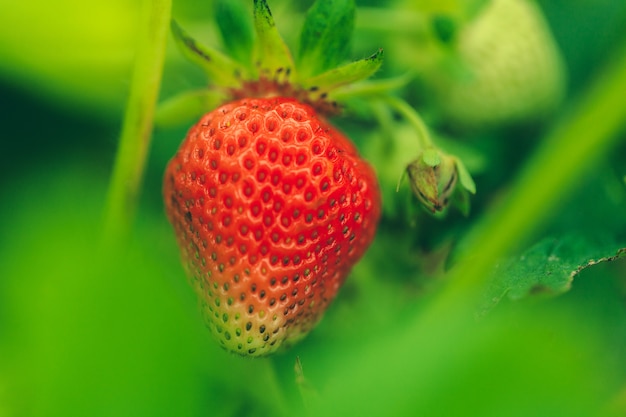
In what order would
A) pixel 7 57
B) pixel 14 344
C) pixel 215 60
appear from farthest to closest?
pixel 7 57, pixel 215 60, pixel 14 344

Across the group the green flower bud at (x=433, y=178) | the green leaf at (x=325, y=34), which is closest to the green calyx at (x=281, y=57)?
the green leaf at (x=325, y=34)

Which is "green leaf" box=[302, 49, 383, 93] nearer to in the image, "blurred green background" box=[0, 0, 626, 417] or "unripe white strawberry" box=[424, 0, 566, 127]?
"blurred green background" box=[0, 0, 626, 417]

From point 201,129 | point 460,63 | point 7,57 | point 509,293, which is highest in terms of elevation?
point 7,57

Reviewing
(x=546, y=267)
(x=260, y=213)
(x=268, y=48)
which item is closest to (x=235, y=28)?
(x=268, y=48)

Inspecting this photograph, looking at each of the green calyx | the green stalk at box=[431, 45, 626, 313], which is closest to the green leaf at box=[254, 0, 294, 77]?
the green calyx

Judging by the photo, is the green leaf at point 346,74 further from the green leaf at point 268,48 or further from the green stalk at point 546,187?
the green stalk at point 546,187

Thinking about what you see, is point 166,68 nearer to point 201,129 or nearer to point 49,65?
point 49,65

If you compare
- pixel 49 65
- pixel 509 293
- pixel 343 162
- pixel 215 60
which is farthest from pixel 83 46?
pixel 509 293
